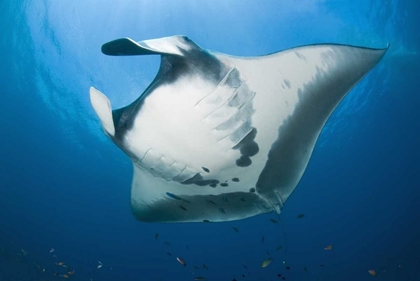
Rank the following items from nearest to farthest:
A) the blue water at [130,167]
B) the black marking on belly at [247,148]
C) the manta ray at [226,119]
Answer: the manta ray at [226,119] → the black marking on belly at [247,148] → the blue water at [130,167]

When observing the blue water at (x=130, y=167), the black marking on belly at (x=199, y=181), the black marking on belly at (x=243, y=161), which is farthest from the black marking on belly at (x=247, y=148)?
the blue water at (x=130, y=167)

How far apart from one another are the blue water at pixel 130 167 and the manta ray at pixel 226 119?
5.82 m

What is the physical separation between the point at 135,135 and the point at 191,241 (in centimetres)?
2080

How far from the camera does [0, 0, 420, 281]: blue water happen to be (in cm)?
816

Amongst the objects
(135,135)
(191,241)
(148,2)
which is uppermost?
(148,2)

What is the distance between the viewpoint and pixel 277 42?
846 centimetres

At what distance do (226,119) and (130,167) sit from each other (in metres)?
12.6

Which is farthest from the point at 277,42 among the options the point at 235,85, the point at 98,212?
the point at 98,212

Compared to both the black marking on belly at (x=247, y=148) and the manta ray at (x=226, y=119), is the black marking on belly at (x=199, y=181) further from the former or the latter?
the black marking on belly at (x=247, y=148)

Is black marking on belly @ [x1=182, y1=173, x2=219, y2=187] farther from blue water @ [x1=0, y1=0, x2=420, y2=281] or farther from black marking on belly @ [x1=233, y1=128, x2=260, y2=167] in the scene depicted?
blue water @ [x1=0, y1=0, x2=420, y2=281]

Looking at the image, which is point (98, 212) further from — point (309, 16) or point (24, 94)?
point (309, 16)

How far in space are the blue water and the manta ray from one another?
582 centimetres

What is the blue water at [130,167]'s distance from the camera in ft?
Answer: 26.8

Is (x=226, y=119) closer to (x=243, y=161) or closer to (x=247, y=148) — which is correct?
(x=247, y=148)
